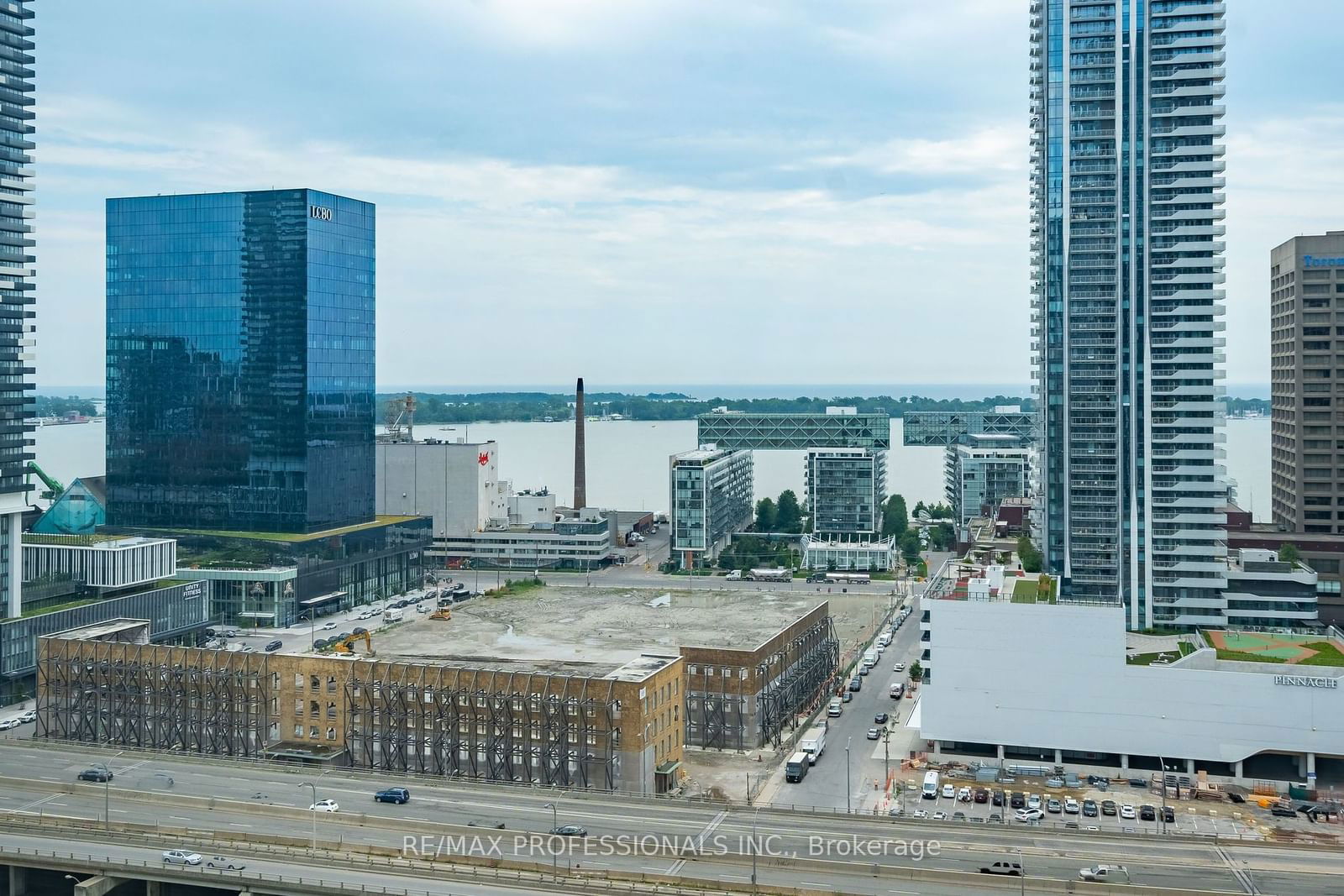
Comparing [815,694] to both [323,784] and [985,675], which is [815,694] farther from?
[323,784]

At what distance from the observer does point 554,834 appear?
39.8 meters

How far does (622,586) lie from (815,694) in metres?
38.9

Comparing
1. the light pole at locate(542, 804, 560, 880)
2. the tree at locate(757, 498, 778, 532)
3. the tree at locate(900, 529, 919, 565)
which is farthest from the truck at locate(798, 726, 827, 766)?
the tree at locate(757, 498, 778, 532)

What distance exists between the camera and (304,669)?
174 ft

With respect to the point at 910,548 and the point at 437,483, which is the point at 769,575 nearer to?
the point at 910,548

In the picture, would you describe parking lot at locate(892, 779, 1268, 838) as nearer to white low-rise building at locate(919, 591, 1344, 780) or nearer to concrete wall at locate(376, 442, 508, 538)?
white low-rise building at locate(919, 591, 1344, 780)

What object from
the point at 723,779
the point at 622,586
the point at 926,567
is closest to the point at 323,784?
the point at 723,779

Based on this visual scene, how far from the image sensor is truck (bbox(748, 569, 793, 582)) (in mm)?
108062

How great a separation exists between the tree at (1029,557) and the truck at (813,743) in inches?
890

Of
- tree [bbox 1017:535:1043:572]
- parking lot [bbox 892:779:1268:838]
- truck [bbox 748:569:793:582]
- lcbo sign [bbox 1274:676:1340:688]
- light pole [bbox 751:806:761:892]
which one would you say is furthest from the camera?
truck [bbox 748:569:793:582]

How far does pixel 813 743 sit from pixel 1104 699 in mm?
12227

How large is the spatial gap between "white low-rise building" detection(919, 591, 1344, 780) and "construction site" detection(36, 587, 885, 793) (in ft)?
27.9

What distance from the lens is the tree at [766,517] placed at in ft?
420

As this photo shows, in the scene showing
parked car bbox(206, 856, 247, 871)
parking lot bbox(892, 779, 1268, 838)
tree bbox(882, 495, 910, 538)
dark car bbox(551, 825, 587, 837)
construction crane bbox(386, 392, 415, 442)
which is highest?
construction crane bbox(386, 392, 415, 442)
